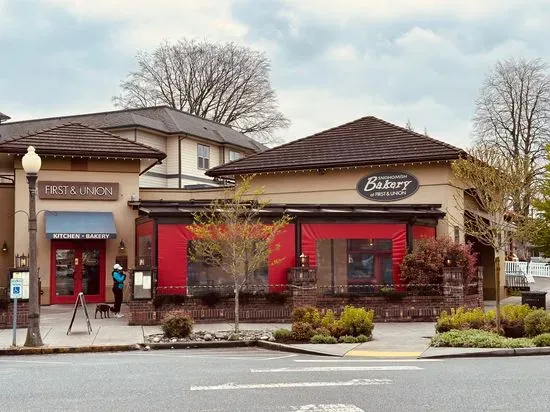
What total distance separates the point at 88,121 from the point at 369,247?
23.9 m

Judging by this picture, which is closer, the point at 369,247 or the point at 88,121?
the point at 369,247

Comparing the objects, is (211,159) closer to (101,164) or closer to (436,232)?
(101,164)

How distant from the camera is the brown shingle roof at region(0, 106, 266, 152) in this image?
39.4m

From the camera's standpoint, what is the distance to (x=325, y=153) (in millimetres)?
29406

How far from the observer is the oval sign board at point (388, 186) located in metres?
27.7

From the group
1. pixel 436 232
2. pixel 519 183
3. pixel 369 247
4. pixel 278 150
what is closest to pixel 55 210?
pixel 278 150

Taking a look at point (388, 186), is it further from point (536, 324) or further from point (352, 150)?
point (536, 324)

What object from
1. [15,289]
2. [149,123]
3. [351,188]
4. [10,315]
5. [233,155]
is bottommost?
[10,315]

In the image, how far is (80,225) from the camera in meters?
25.9

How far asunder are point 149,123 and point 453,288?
895 inches

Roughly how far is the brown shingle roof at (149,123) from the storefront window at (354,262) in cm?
1799

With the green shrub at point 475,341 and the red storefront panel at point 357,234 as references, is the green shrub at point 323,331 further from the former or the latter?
the red storefront panel at point 357,234

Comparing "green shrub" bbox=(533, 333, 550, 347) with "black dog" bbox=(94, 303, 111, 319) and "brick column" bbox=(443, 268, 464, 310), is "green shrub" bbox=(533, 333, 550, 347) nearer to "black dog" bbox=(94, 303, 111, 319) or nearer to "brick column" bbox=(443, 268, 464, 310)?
"brick column" bbox=(443, 268, 464, 310)

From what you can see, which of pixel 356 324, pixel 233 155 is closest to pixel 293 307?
pixel 356 324
